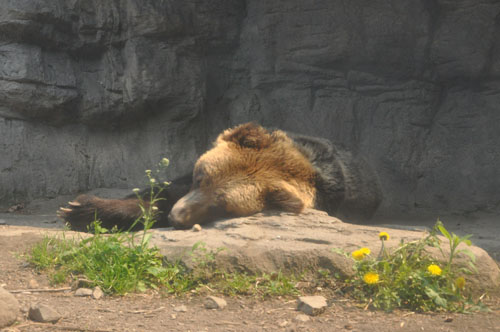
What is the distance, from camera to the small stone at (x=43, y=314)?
7.06 ft

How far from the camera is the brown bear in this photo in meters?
3.83

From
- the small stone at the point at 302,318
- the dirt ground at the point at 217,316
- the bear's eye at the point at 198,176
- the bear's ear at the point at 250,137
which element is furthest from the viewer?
the bear's ear at the point at 250,137

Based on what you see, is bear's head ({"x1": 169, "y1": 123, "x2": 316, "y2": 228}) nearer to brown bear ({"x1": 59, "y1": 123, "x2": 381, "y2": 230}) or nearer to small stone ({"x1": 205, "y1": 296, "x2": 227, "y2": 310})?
brown bear ({"x1": 59, "y1": 123, "x2": 381, "y2": 230})

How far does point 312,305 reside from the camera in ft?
7.85

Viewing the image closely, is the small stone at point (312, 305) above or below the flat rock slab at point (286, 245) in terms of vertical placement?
below

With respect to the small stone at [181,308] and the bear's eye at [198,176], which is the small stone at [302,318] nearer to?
the small stone at [181,308]

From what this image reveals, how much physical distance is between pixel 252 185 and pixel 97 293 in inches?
64.0

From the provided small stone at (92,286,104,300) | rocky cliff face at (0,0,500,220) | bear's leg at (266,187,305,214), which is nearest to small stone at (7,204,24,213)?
rocky cliff face at (0,0,500,220)

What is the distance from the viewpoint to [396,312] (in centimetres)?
245

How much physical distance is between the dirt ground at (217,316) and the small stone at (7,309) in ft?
0.17

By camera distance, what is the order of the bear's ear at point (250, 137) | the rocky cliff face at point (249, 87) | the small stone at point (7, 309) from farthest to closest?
the rocky cliff face at point (249, 87), the bear's ear at point (250, 137), the small stone at point (7, 309)

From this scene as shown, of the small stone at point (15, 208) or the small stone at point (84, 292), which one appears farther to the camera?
the small stone at point (15, 208)

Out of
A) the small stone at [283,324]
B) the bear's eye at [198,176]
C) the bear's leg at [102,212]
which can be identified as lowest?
the bear's leg at [102,212]

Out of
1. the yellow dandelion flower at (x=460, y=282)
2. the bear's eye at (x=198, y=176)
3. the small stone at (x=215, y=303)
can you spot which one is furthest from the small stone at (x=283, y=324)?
the bear's eye at (x=198, y=176)
